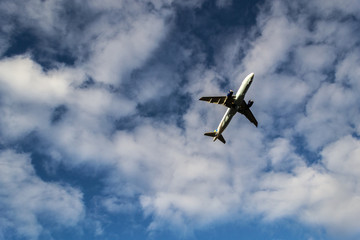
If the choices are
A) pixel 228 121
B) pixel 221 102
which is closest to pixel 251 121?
pixel 228 121

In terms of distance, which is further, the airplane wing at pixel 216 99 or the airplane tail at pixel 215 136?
the airplane tail at pixel 215 136

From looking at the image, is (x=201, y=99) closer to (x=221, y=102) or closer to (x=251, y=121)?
(x=221, y=102)

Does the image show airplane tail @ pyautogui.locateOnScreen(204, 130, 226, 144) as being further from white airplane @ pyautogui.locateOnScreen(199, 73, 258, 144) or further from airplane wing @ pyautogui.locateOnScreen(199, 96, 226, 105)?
airplane wing @ pyautogui.locateOnScreen(199, 96, 226, 105)

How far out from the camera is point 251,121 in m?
79.9

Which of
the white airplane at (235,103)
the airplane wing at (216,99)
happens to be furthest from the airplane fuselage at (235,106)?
the airplane wing at (216,99)

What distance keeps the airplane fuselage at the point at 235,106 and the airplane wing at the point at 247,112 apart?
260 centimetres

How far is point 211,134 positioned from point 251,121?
1442cm

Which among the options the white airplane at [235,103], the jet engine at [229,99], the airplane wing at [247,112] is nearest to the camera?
the white airplane at [235,103]

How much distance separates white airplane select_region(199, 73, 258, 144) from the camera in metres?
64.9

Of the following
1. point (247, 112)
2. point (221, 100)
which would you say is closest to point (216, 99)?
point (221, 100)

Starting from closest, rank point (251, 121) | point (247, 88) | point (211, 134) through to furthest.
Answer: point (247, 88) < point (251, 121) < point (211, 134)

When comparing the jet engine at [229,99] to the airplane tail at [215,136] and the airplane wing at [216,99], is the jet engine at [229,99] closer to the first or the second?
the airplane wing at [216,99]

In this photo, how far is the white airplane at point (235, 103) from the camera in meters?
64.9

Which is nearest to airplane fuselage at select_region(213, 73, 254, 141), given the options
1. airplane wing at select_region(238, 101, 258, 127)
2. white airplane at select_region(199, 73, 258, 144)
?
white airplane at select_region(199, 73, 258, 144)
